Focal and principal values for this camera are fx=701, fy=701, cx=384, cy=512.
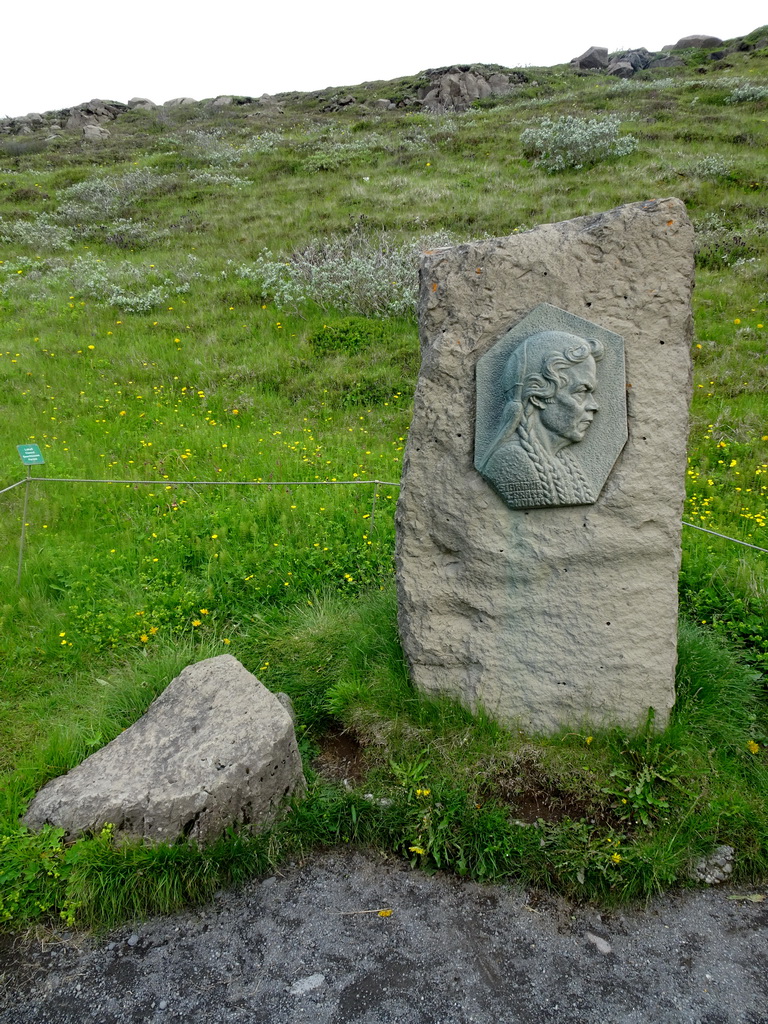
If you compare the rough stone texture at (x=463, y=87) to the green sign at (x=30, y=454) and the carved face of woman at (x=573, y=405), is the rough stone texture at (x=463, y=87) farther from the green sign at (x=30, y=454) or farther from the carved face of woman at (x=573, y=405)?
the carved face of woman at (x=573, y=405)

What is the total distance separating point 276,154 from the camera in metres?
21.9

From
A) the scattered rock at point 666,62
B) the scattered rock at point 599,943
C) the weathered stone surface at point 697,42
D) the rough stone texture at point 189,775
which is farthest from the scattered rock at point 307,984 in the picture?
the weathered stone surface at point 697,42

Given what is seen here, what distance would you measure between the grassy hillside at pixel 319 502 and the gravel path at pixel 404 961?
5.7 inches

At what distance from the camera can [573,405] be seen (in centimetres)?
313

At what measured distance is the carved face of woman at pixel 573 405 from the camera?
311 cm

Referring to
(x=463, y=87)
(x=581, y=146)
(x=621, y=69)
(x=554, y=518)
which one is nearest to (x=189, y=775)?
(x=554, y=518)

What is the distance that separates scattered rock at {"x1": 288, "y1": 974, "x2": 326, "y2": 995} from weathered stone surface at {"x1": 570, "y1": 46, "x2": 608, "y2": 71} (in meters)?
45.8

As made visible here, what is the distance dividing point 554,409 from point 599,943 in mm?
2190

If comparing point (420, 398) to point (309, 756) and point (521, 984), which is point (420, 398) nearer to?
point (309, 756)

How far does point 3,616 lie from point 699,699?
174 inches

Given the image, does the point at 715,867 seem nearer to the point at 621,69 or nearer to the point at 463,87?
the point at 463,87

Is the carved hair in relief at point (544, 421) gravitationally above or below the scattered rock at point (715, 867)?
above

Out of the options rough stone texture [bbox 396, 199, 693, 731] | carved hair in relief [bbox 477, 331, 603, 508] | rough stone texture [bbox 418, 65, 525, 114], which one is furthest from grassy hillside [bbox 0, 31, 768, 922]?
rough stone texture [bbox 418, 65, 525, 114]

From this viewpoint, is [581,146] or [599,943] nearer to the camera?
[599,943]
